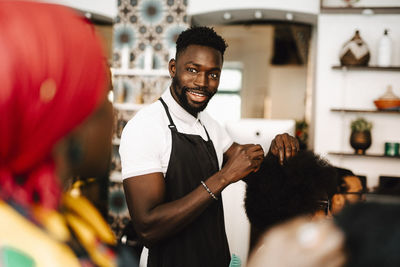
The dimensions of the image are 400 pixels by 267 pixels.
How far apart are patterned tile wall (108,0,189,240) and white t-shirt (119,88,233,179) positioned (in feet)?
9.52

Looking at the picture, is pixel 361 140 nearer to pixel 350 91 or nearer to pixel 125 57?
pixel 350 91

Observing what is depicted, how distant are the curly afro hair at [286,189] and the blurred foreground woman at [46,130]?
3.12 ft

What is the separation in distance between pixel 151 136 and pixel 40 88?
81 cm

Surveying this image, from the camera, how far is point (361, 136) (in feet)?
11.9

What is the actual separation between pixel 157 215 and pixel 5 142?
2.50ft

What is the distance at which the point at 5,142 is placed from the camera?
51 centimetres

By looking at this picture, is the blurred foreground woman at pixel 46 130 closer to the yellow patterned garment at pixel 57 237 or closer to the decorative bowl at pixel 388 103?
the yellow patterned garment at pixel 57 237

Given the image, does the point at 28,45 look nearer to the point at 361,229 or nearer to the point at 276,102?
the point at 361,229

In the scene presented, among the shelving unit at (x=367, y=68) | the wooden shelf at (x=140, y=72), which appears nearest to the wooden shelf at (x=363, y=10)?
the shelving unit at (x=367, y=68)

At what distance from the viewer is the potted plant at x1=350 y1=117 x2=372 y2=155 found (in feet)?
11.9

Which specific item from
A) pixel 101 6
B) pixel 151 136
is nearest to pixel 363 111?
pixel 151 136

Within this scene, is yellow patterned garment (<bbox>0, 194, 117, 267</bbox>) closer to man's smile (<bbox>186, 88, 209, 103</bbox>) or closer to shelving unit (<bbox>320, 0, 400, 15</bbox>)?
man's smile (<bbox>186, 88, 209, 103</bbox>)

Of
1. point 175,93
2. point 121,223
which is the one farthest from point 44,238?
point 121,223

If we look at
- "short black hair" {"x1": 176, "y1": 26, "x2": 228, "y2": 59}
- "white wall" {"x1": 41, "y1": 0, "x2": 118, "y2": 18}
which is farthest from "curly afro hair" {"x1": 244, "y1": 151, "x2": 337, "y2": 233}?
"white wall" {"x1": 41, "y1": 0, "x2": 118, "y2": 18}
